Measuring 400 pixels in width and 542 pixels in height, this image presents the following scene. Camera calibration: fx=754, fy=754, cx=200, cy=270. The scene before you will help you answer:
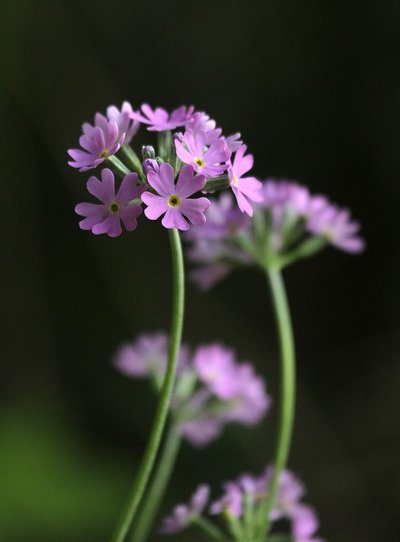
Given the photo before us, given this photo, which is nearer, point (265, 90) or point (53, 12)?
point (53, 12)

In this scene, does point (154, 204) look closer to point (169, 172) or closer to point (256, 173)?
point (169, 172)

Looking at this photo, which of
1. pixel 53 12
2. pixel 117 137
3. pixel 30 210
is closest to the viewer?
pixel 117 137

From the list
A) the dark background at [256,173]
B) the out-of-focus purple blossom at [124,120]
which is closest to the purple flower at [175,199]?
the out-of-focus purple blossom at [124,120]

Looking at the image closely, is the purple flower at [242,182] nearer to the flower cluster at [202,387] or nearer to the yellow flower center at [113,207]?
the yellow flower center at [113,207]

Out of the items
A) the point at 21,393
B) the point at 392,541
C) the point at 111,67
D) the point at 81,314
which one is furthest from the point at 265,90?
the point at 392,541

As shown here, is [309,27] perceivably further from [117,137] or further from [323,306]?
[117,137]

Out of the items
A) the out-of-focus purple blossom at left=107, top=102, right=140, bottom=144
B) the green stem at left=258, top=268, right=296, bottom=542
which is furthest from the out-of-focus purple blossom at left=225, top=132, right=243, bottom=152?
the green stem at left=258, top=268, right=296, bottom=542

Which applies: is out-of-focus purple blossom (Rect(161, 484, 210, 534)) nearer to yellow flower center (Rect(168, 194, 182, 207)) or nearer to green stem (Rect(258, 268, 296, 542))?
green stem (Rect(258, 268, 296, 542))
